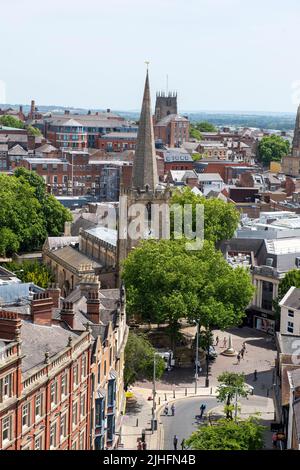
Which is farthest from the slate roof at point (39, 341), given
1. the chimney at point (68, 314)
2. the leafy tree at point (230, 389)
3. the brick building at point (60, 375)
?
the leafy tree at point (230, 389)

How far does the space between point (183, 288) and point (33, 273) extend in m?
17.7

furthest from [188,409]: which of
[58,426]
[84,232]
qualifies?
[84,232]

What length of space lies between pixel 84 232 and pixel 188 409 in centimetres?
3458

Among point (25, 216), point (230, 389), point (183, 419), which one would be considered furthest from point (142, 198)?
point (230, 389)

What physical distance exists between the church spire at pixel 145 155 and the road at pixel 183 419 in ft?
83.0

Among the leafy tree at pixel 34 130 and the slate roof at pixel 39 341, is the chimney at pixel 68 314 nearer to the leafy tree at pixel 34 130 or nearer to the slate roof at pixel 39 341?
the slate roof at pixel 39 341

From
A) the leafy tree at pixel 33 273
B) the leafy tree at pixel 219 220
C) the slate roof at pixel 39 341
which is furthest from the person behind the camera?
the leafy tree at pixel 219 220

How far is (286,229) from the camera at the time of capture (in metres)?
79.6

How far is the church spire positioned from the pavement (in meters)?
16.5

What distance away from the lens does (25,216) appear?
294 ft

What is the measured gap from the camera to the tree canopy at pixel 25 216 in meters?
87.4

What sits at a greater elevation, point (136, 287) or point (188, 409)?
point (136, 287)

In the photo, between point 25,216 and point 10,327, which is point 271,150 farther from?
point 10,327
